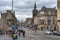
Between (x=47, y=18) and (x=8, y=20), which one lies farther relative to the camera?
(x=47, y=18)

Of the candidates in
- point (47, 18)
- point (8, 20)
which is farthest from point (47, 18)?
point (8, 20)

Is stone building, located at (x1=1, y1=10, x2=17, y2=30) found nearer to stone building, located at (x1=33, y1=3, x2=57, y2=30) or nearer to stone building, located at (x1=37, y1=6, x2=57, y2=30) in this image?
stone building, located at (x1=33, y1=3, x2=57, y2=30)

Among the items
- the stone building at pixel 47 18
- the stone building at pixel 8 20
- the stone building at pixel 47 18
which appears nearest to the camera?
the stone building at pixel 8 20

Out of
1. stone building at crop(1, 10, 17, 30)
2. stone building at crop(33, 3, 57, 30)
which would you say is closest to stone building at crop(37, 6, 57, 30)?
stone building at crop(33, 3, 57, 30)

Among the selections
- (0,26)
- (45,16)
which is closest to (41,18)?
(45,16)

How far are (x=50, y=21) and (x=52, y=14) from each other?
640 cm

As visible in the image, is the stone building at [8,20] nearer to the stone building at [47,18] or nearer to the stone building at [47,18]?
the stone building at [47,18]

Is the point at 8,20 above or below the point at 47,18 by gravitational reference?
above

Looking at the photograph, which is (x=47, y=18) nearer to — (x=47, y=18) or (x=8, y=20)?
(x=47, y=18)

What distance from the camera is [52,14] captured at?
488 ft

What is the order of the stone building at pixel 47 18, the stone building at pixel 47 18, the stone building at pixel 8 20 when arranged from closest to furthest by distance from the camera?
1. the stone building at pixel 8 20
2. the stone building at pixel 47 18
3. the stone building at pixel 47 18

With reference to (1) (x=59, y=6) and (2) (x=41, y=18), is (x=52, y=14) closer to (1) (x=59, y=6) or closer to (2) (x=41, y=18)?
(2) (x=41, y=18)

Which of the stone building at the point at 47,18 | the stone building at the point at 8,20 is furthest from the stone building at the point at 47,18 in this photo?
the stone building at the point at 8,20

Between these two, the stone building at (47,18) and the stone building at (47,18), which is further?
the stone building at (47,18)
